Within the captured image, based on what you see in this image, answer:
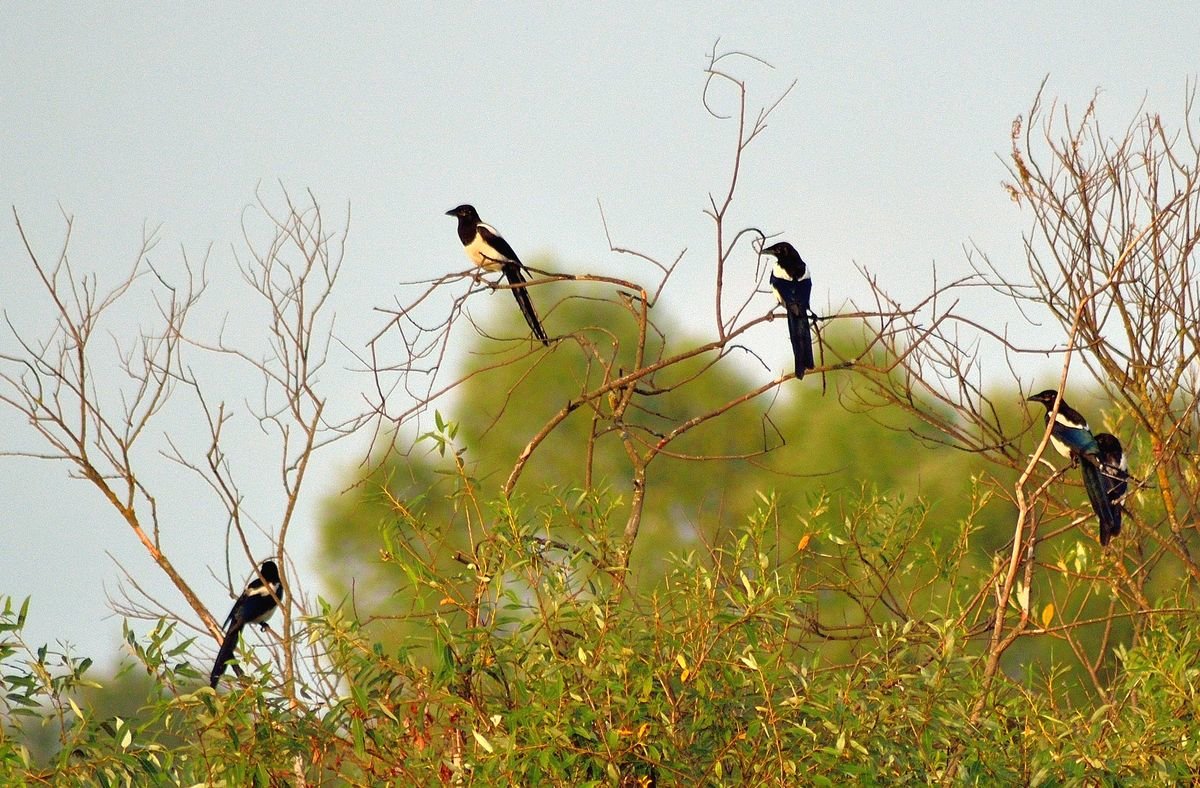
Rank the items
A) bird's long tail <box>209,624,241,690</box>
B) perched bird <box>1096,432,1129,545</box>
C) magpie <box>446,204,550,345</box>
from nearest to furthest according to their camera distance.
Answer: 1. bird's long tail <box>209,624,241,690</box>
2. perched bird <box>1096,432,1129,545</box>
3. magpie <box>446,204,550,345</box>

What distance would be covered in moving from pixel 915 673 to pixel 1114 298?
2372mm

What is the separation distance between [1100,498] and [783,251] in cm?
156

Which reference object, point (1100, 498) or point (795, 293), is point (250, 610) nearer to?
point (795, 293)

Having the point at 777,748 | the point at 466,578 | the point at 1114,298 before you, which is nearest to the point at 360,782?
the point at 466,578

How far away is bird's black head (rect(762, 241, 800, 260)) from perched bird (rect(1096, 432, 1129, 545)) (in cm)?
138

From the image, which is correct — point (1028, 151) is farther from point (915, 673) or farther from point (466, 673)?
point (466, 673)

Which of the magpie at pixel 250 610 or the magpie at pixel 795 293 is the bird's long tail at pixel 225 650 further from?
the magpie at pixel 795 293

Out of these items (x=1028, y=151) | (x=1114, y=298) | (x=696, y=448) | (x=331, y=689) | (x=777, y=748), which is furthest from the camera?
(x=696, y=448)

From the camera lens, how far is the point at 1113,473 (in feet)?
16.9

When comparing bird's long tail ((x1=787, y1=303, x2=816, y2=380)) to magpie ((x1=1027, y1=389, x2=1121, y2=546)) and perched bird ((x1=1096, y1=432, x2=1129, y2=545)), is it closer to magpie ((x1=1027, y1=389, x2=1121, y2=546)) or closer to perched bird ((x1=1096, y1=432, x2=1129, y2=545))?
magpie ((x1=1027, y1=389, x2=1121, y2=546))

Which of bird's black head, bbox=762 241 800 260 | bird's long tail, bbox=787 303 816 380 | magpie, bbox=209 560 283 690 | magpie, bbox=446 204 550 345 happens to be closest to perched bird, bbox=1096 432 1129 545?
bird's long tail, bbox=787 303 816 380

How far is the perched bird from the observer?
5.07 meters

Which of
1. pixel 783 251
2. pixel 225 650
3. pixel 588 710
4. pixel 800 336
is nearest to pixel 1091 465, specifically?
pixel 800 336

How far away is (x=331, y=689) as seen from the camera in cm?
335
